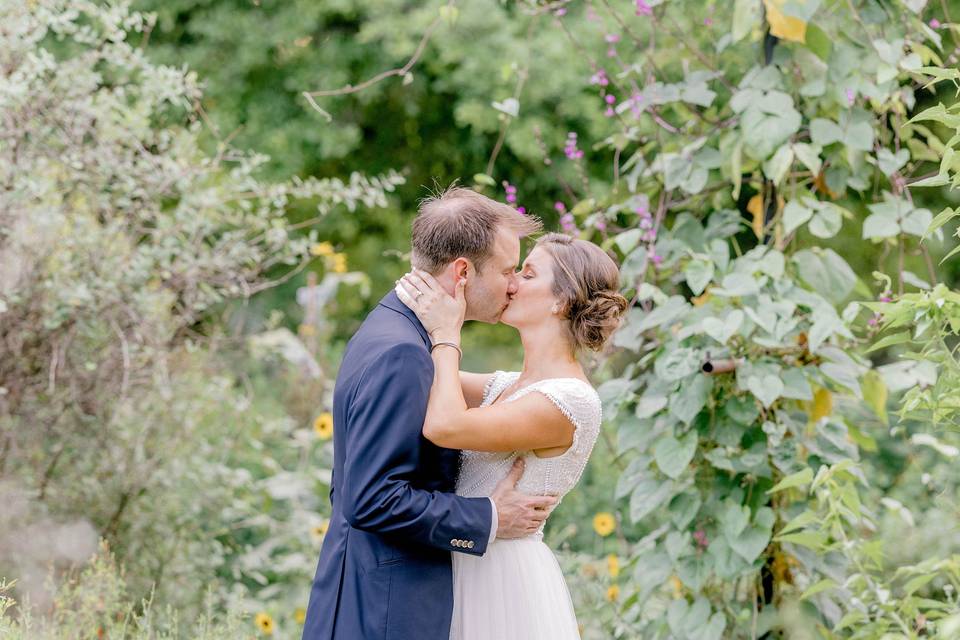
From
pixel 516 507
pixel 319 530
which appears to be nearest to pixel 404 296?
pixel 516 507

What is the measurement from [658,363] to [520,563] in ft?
3.07

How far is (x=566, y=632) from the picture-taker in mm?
2605

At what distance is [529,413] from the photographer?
96.0 inches

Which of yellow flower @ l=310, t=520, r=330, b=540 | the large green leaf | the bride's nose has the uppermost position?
the bride's nose

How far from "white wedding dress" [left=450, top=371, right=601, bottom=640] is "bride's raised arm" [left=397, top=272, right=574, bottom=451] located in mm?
47

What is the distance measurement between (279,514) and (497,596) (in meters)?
2.66

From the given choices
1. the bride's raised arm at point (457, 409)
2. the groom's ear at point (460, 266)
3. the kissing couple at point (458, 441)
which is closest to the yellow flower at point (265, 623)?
the kissing couple at point (458, 441)

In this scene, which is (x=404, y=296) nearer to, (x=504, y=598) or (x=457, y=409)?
(x=457, y=409)

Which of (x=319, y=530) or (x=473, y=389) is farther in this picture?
(x=319, y=530)

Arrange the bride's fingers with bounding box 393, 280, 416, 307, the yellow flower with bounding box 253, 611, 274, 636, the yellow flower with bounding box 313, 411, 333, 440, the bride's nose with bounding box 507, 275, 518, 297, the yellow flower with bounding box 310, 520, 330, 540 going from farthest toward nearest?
the yellow flower with bounding box 313, 411, 333, 440 → the yellow flower with bounding box 310, 520, 330, 540 → the yellow flower with bounding box 253, 611, 274, 636 → the bride's nose with bounding box 507, 275, 518, 297 → the bride's fingers with bounding box 393, 280, 416, 307

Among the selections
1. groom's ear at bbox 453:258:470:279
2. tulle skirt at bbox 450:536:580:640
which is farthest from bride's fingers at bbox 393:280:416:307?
tulle skirt at bbox 450:536:580:640

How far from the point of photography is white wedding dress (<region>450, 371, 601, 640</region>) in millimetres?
2506

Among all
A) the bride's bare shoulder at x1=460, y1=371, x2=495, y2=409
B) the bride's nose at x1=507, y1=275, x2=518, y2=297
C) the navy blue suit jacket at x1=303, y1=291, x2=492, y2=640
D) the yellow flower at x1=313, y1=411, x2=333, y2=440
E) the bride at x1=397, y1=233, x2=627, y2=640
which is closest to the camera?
the navy blue suit jacket at x1=303, y1=291, x2=492, y2=640

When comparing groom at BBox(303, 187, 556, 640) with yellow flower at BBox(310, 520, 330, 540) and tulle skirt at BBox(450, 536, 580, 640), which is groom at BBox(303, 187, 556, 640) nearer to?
tulle skirt at BBox(450, 536, 580, 640)
